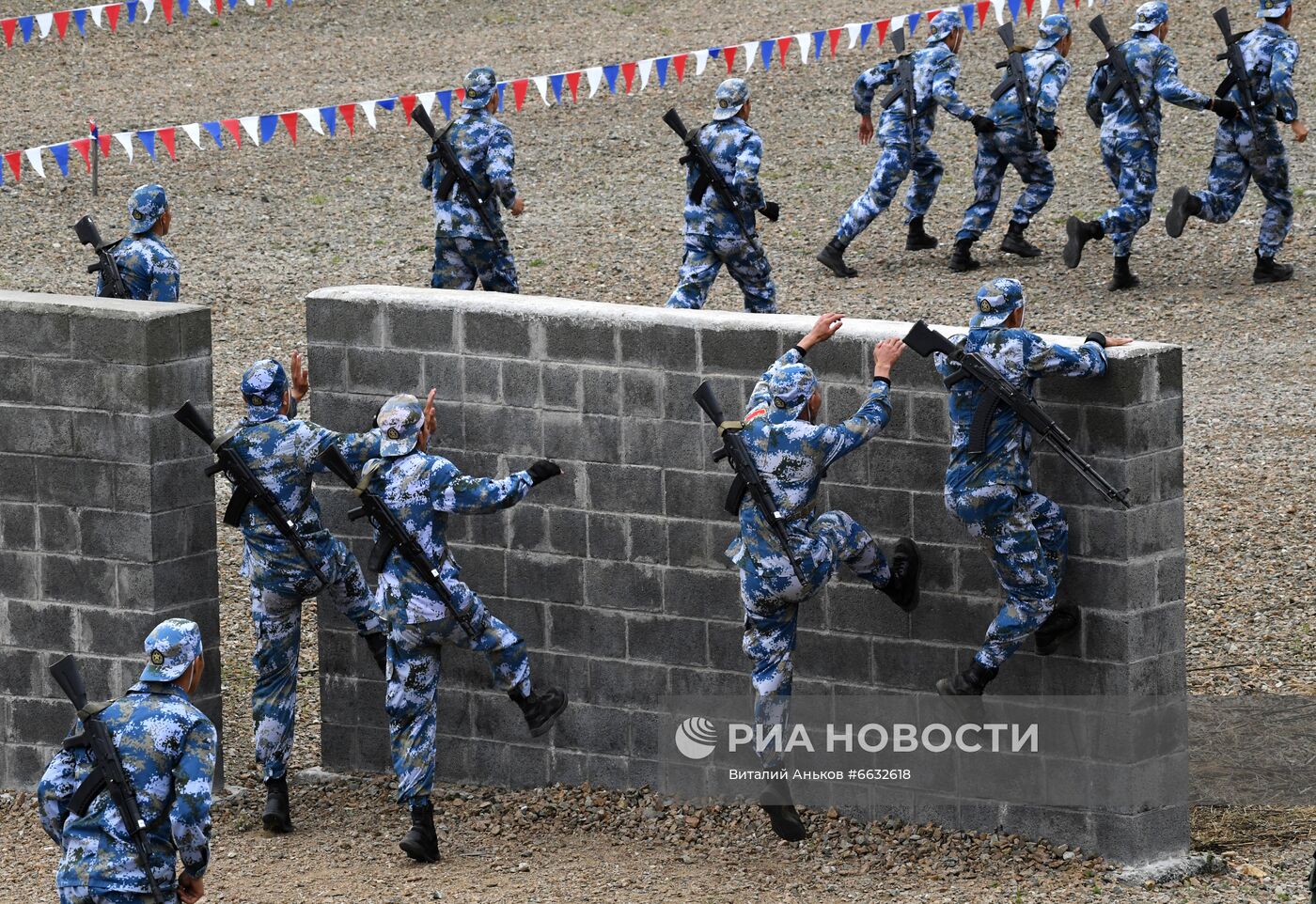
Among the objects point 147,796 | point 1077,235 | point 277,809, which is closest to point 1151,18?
point 1077,235

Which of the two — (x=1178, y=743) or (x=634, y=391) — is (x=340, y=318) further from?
(x=1178, y=743)

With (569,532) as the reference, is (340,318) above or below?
above

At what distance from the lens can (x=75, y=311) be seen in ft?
31.2

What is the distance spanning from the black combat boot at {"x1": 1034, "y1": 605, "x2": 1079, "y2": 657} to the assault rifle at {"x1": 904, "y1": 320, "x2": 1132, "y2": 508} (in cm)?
49

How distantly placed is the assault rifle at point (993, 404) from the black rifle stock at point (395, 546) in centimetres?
207

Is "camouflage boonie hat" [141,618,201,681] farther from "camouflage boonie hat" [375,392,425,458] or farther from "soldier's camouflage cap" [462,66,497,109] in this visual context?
"soldier's camouflage cap" [462,66,497,109]

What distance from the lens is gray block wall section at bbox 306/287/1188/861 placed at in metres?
8.30

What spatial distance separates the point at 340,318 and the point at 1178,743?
3945 mm

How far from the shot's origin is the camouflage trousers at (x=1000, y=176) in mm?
15969

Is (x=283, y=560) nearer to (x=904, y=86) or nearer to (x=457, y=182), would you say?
(x=457, y=182)

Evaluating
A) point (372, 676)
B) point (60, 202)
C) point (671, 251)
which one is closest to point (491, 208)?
point (671, 251)

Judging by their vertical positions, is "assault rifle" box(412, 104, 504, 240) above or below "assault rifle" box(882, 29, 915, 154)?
below

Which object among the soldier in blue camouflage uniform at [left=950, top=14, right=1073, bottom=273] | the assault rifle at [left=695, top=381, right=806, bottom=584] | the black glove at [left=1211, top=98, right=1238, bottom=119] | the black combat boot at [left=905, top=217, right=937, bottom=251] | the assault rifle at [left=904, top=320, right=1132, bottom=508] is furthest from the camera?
the black combat boot at [left=905, top=217, right=937, bottom=251]

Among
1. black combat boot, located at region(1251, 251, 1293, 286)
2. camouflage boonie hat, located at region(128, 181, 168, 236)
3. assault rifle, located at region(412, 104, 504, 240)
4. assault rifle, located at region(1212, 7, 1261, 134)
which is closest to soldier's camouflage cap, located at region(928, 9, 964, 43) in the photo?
assault rifle, located at region(1212, 7, 1261, 134)
